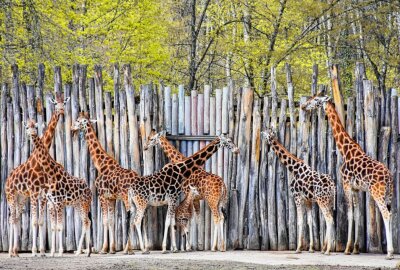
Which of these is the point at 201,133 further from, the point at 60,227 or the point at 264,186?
the point at 60,227

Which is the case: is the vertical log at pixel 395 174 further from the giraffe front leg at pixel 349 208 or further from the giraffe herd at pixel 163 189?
the giraffe front leg at pixel 349 208

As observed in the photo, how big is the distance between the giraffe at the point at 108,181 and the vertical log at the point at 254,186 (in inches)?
65.4

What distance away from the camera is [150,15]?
68.8 feet

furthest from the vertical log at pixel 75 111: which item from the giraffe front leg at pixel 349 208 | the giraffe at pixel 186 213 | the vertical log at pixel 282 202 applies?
the giraffe front leg at pixel 349 208

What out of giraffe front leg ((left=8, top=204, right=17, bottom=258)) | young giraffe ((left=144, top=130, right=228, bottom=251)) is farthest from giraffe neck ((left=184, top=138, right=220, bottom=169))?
giraffe front leg ((left=8, top=204, right=17, bottom=258))

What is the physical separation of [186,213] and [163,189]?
54 cm

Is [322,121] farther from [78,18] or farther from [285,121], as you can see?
[78,18]

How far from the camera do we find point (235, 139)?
41.9ft

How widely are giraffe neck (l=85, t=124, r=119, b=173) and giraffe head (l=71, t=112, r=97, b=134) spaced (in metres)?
0.06

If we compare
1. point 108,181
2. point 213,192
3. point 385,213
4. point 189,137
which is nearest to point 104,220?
point 108,181

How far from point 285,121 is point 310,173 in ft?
3.39

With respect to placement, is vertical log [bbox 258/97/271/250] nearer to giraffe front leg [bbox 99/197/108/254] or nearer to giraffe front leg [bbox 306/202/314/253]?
giraffe front leg [bbox 306/202/314/253]

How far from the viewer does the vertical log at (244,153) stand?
1266cm

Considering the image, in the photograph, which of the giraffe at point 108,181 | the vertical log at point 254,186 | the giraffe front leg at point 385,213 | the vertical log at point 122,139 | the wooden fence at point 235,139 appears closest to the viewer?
the giraffe front leg at point 385,213
